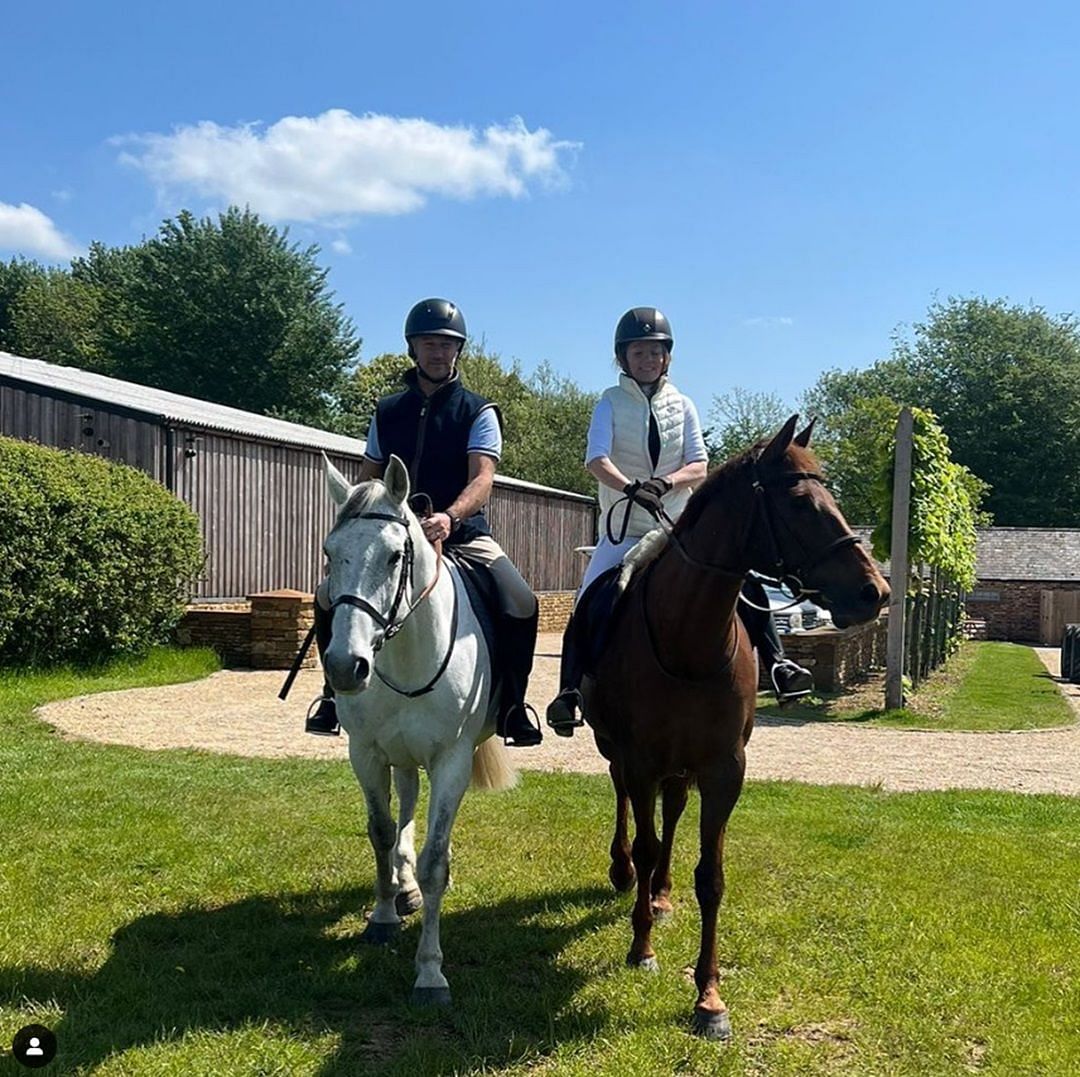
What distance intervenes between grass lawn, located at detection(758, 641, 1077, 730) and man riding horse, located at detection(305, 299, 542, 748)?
18.8 ft

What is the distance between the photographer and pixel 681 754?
4340 mm

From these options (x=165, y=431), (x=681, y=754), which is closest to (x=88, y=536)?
(x=165, y=431)

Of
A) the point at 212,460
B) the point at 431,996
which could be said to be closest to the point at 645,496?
the point at 431,996

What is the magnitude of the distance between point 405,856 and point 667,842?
4.64 ft

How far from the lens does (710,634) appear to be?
13.8 feet

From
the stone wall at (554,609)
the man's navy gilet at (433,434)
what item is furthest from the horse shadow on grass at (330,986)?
the stone wall at (554,609)

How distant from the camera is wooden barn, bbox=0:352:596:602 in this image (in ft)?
57.3

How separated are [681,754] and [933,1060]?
58.2 inches

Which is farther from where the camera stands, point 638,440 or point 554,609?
point 554,609

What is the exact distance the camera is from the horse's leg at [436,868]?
426 cm

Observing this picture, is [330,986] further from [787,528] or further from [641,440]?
[641,440]

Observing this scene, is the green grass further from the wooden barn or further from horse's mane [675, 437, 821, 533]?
the wooden barn

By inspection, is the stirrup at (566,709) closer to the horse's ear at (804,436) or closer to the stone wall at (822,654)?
the horse's ear at (804,436)

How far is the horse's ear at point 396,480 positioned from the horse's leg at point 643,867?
1.70 m
